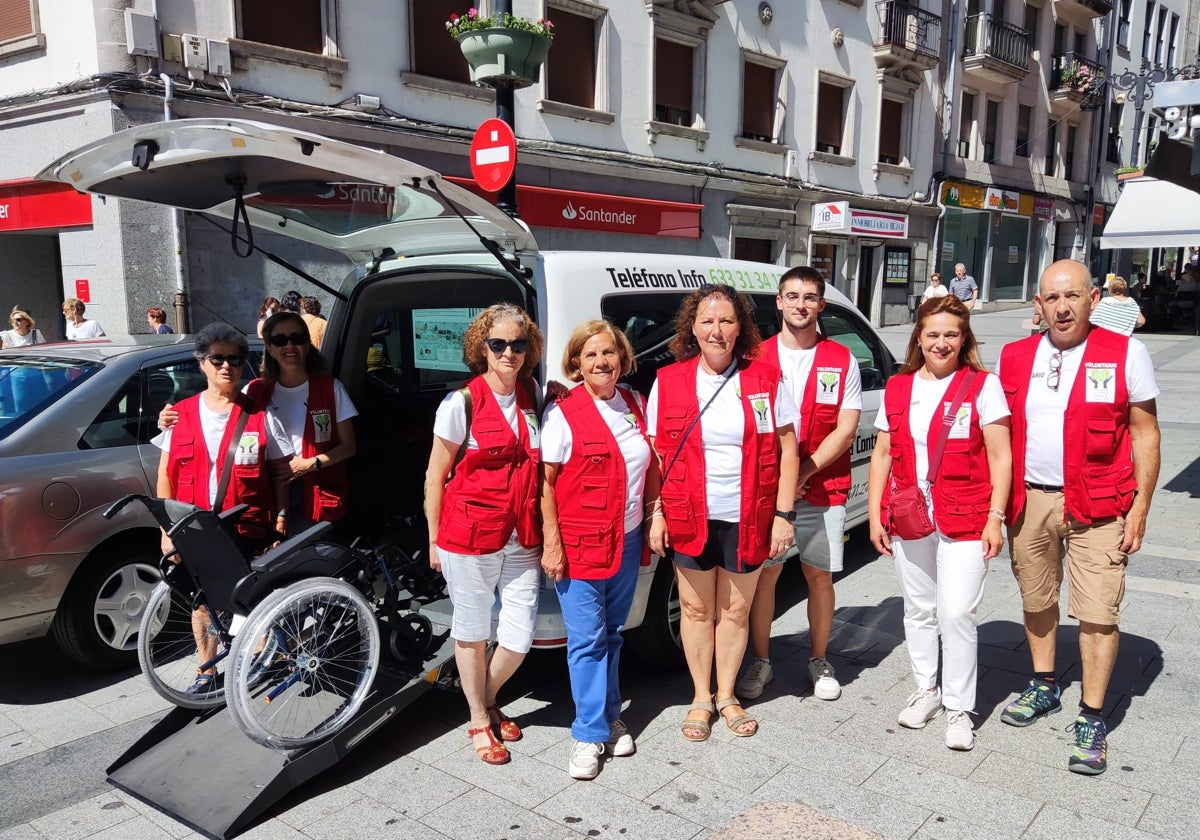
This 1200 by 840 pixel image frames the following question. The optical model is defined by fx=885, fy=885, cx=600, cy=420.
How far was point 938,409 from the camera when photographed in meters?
3.37

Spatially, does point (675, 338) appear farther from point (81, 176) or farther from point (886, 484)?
point (81, 176)

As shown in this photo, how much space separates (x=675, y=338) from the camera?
3.59m

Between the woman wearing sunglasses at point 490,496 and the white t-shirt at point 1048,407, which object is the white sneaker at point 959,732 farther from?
the woman wearing sunglasses at point 490,496

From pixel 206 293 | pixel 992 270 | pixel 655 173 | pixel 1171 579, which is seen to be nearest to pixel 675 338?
pixel 1171 579

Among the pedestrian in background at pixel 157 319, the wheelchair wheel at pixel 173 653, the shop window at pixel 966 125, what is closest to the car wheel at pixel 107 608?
the wheelchair wheel at pixel 173 653

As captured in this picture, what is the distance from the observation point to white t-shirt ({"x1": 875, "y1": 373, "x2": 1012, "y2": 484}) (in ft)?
10.8

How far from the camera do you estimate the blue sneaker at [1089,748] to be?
126 inches

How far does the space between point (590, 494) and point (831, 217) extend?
59.7ft

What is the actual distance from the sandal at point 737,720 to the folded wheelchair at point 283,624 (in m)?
1.20

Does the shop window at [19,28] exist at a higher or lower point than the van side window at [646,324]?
higher

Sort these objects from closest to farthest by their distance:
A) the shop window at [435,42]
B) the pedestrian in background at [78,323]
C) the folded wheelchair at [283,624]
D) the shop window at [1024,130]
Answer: the folded wheelchair at [283,624], the pedestrian in background at [78,323], the shop window at [435,42], the shop window at [1024,130]

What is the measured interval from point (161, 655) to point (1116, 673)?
4260 mm

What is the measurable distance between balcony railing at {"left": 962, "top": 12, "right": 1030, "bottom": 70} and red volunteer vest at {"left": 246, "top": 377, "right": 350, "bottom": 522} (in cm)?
2469

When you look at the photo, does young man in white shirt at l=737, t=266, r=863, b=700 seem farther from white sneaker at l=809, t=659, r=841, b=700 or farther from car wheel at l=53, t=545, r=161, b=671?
car wheel at l=53, t=545, r=161, b=671
